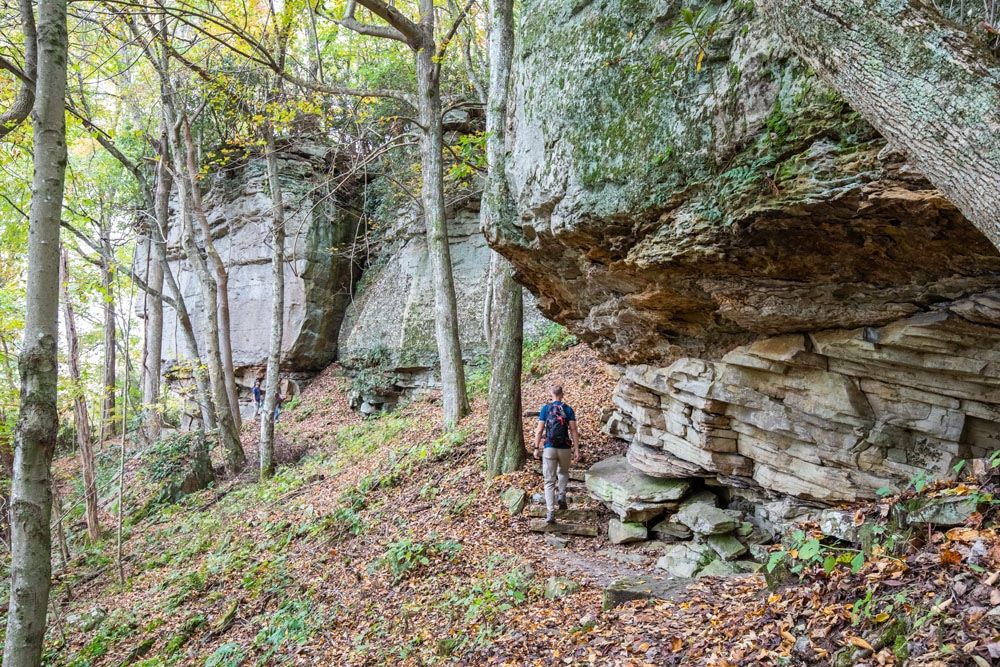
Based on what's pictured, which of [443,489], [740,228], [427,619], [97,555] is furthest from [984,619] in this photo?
[97,555]

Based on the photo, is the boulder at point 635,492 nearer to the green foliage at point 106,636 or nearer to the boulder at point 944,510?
the boulder at point 944,510

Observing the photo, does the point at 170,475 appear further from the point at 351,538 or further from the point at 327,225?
the point at 327,225

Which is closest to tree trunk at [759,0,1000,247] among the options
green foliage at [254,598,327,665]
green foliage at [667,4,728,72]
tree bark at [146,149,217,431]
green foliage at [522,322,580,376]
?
green foliage at [667,4,728,72]

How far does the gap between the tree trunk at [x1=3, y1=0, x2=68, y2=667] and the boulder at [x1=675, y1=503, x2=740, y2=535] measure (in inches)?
242

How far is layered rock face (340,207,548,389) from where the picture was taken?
54.1 ft

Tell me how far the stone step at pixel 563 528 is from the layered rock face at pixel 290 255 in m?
13.7

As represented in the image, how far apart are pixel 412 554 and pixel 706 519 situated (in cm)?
384

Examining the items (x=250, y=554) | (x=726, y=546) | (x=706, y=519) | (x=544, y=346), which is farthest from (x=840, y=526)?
(x=544, y=346)

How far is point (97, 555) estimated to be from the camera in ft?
38.4

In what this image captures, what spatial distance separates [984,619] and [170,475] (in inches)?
615

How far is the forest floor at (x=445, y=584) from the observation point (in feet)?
11.9

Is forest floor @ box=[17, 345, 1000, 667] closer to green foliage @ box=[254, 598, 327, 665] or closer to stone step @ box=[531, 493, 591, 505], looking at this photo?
green foliage @ box=[254, 598, 327, 665]

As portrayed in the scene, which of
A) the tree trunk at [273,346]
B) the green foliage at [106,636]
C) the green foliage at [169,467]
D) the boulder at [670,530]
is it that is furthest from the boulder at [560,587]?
the green foliage at [169,467]

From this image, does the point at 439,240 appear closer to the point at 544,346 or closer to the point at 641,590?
the point at 544,346
